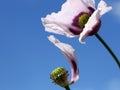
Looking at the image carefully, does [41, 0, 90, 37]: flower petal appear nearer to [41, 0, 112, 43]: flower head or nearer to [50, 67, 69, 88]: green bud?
[41, 0, 112, 43]: flower head

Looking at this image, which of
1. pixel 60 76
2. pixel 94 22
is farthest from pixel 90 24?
pixel 60 76

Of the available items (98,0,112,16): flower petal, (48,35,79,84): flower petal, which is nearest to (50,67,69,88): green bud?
(48,35,79,84): flower petal

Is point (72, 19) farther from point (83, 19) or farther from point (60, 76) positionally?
point (60, 76)

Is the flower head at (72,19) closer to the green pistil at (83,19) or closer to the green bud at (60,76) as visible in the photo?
the green pistil at (83,19)

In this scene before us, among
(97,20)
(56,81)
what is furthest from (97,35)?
(56,81)

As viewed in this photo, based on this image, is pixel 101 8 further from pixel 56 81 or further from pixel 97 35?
pixel 56 81

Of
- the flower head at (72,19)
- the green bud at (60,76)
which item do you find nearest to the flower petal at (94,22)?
the flower head at (72,19)

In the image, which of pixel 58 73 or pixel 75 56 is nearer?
pixel 75 56
